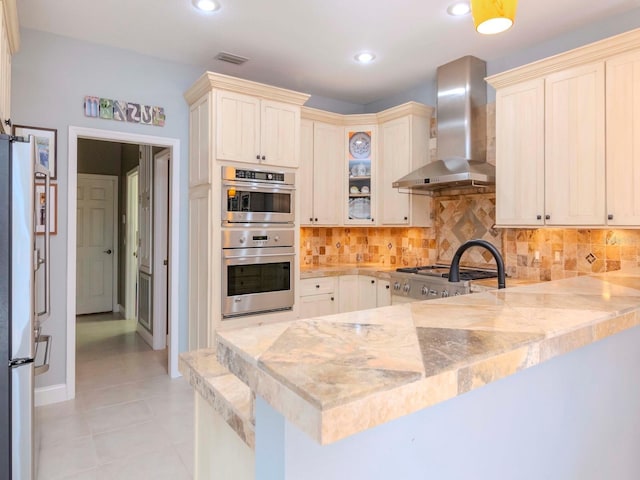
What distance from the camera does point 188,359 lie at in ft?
3.90

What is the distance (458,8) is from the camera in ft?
8.79

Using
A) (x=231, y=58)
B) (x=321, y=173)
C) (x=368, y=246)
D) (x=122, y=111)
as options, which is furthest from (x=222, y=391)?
(x=368, y=246)

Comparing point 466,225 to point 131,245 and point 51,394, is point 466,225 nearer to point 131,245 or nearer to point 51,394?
point 51,394

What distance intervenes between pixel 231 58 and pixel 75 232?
190 cm

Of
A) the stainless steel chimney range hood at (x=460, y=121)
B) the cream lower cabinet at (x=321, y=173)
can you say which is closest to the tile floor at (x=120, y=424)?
the cream lower cabinet at (x=321, y=173)

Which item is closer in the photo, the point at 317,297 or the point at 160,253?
A: the point at 317,297

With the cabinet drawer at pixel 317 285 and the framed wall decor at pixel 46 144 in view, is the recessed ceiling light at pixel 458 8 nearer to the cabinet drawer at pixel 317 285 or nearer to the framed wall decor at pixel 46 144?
the cabinet drawer at pixel 317 285

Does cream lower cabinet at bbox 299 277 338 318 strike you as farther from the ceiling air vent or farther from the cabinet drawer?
the ceiling air vent

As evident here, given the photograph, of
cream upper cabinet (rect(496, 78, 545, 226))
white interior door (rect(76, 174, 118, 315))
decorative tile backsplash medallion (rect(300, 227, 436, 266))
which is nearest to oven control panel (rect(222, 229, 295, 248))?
decorative tile backsplash medallion (rect(300, 227, 436, 266))

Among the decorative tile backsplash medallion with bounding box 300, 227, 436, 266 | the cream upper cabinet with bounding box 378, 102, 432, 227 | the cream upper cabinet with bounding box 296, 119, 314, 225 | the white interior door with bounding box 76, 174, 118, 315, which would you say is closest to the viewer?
the cream upper cabinet with bounding box 378, 102, 432, 227

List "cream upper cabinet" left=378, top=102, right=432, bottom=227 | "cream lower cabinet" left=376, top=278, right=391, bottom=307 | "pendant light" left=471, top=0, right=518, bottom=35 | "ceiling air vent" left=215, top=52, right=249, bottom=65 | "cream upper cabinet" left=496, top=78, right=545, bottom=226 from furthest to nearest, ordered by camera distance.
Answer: "cream upper cabinet" left=378, top=102, right=432, bottom=227 < "cream lower cabinet" left=376, top=278, right=391, bottom=307 < "ceiling air vent" left=215, top=52, right=249, bottom=65 < "cream upper cabinet" left=496, top=78, right=545, bottom=226 < "pendant light" left=471, top=0, right=518, bottom=35

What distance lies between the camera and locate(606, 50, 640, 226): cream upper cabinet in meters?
2.46

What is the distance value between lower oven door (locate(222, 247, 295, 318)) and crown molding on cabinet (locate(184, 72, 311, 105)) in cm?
128

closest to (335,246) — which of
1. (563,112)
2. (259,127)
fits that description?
(259,127)
